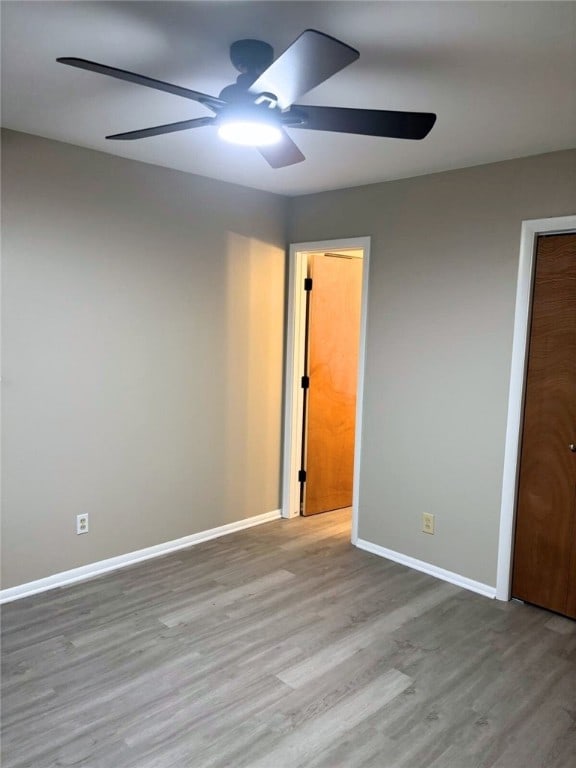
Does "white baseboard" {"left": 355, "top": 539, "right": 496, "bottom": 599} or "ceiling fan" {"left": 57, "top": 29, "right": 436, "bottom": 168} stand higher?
"ceiling fan" {"left": 57, "top": 29, "right": 436, "bottom": 168}

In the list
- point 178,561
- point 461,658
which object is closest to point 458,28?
point 461,658

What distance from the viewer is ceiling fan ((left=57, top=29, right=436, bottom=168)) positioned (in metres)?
1.60

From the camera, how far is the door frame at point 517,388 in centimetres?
304

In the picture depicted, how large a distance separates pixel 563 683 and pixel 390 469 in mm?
1542

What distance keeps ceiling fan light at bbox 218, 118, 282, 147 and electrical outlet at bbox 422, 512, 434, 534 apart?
2.39m

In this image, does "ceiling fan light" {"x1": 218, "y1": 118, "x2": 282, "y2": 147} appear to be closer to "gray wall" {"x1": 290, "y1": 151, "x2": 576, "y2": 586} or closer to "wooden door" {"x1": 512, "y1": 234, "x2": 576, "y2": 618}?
"gray wall" {"x1": 290, "y1": 151, "x2": 576, "y2": 586}

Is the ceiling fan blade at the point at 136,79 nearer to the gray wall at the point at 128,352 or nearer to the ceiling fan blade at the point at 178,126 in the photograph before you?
the ceiling fan blade at the point at 178,126

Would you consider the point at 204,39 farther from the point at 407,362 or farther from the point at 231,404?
the point at 231,404

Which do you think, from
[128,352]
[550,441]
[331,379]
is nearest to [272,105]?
[128,352]

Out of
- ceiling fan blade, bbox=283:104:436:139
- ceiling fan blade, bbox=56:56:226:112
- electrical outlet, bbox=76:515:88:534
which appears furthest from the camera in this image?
electrical outlet, bbox=76:515:88:534

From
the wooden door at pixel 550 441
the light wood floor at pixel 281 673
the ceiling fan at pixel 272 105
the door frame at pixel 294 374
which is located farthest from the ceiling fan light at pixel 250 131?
the light wood floor at pixel 281 673

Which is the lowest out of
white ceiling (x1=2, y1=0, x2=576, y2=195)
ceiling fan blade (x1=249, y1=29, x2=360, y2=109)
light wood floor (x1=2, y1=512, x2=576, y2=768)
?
light wood floor (x1=2, y1=512, x2=576, y2=768)

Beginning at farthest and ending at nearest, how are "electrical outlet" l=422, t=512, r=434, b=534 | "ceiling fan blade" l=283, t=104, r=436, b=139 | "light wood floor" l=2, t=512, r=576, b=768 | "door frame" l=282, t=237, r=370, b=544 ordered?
"door frame" l=282, t=237, r=370, b=544 → "electrical outlet" l=422, t=512, r=434, b=534 → "light wood floor" l=2, t=512, r=576, b=768 → "ceiling fan blade" l=283, t=104, r=436, b=139

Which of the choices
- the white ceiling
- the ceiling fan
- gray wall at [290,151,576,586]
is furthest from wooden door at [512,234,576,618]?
A: the ceiling fan
